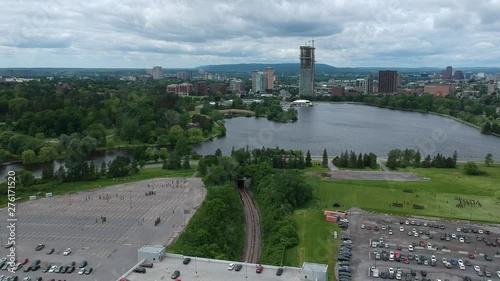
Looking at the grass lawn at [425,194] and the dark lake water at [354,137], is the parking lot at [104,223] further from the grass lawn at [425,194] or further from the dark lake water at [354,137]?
the dark lake water at [354,137]

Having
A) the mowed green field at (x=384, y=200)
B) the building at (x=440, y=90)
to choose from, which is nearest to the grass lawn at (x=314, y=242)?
the mowed green field at (x=384, y=200)

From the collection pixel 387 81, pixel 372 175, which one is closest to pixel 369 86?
pixel 387 81

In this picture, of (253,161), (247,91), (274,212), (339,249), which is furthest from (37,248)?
(247,91)

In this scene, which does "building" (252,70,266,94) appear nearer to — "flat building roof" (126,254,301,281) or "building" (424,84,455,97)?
"building" (424,84,455,97)

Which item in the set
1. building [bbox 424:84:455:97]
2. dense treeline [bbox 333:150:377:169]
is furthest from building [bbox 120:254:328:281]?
building [bbox 424:84:455:97]

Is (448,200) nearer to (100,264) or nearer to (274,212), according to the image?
(274,212)
